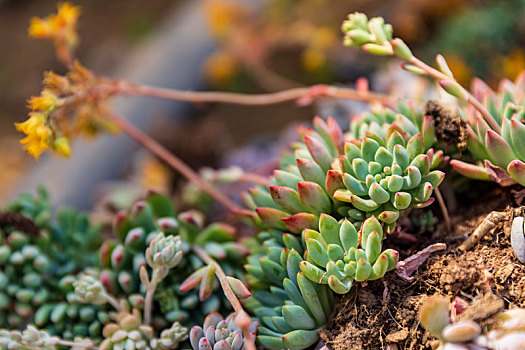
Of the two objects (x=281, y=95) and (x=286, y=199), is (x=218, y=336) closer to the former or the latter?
(x=286, y=199)

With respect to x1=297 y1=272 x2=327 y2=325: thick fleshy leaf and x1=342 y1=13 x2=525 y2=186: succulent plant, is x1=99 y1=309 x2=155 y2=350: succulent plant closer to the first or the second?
x1=297 y1=272 x2=327 y2=325: thick fleshy leaf

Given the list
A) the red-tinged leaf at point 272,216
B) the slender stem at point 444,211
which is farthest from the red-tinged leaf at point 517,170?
the red-tinged leaf at point 272,216

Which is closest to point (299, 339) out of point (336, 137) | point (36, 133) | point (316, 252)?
point (316, 252)

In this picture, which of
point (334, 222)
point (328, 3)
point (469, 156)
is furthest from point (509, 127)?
point (328, 3)

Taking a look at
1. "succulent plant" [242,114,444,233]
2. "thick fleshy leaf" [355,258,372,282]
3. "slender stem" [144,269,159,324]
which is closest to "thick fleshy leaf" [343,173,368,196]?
"succulent plant" [242,114,444,233]

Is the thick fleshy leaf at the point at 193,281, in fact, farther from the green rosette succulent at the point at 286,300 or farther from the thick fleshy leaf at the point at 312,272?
the thick fleshy leaf at the point at 312,272

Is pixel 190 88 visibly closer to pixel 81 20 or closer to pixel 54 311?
pixel 81 20
